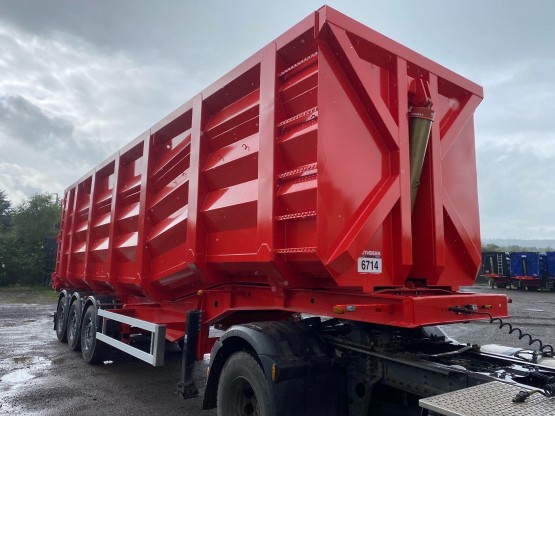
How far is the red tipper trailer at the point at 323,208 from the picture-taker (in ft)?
8.74

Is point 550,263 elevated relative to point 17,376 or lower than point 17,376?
elevated

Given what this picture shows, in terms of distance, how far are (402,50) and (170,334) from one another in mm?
3796

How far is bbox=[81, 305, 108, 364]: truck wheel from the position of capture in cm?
654

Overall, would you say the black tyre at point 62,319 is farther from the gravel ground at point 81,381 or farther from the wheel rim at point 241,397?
the wheel rim at point 241,397

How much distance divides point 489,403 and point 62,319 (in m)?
8.84

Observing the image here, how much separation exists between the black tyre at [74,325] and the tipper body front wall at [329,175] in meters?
4.11

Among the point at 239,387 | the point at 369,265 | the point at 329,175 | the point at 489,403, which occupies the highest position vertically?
the point at 329,175

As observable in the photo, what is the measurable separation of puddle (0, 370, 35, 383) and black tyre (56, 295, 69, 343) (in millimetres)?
2336

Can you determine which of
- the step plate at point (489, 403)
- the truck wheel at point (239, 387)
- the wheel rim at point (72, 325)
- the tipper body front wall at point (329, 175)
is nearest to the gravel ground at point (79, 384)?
the wheel rim at point (72, 325)

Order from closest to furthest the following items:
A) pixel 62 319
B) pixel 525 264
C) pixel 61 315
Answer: pixel 62 319, pixel 61 315, pixel 525 264

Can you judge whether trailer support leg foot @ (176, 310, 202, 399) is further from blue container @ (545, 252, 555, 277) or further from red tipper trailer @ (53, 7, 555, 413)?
blue container @ (545, 252, 555, 277)

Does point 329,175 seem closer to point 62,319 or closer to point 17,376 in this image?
point 17,376

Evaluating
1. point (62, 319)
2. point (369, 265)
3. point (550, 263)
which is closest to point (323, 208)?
point (369, 265)

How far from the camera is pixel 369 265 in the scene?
277cm
